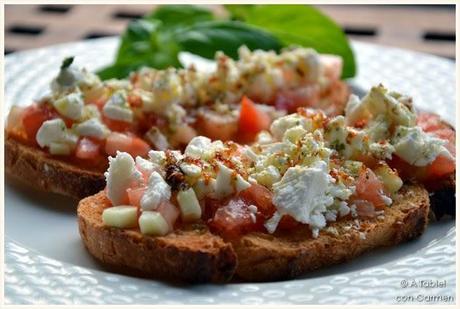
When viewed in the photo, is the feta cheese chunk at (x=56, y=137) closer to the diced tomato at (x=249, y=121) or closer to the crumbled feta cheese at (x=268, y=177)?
the diced tomato at (x=249, y=121)

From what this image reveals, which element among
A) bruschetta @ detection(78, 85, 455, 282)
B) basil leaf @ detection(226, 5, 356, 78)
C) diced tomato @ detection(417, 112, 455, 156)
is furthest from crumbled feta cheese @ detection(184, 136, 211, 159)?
basil leaf @ detection(226, 5, 356, 78)

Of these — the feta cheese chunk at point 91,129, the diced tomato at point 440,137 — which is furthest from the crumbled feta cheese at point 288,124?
the feta cheese chunk at point 91,129

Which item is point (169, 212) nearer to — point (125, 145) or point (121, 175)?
point (121, 175)

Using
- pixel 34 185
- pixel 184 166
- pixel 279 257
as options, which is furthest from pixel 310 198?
pixel 34 185

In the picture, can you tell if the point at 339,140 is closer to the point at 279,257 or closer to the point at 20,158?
the point at 279,257

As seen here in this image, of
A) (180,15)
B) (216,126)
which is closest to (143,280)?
(216,126)
